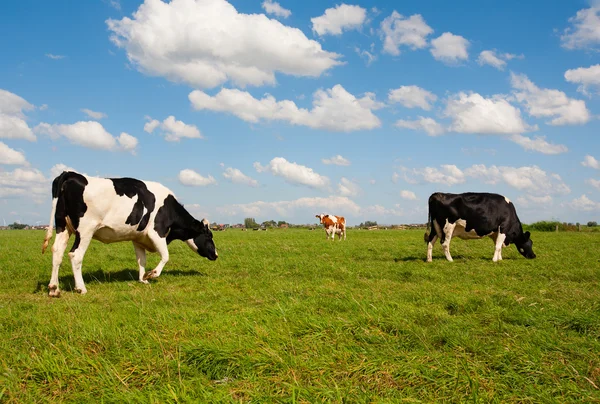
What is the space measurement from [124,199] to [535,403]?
8.87 meters

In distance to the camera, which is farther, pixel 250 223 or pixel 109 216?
pixel 250 223

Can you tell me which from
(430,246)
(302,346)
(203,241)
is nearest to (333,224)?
(430,246)

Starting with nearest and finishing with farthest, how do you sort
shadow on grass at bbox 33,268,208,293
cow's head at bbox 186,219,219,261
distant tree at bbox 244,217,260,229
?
shadow on grass at bbox 33,268,208,293 < cow's head at bbox 186,219,219,261 < distant tree at bbox 244,217,260,229

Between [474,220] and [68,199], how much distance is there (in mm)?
12380

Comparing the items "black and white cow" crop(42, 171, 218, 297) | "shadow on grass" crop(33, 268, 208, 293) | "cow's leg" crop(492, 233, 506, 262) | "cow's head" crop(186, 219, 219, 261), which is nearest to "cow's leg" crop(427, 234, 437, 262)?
"cow's leg" crop(492, 233, 506, 262)

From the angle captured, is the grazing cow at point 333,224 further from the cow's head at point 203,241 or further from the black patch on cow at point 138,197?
the black patch on cow at point 138,197

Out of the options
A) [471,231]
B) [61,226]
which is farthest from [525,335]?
[471,231]

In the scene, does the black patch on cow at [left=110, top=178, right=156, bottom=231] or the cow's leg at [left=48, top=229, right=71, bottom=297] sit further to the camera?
the black patch on cow at [left=110, top=178, right=156, bottom=231]

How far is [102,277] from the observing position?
37.3 ft

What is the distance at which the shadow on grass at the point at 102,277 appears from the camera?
32.8 ft

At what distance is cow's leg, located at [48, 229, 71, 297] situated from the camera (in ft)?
29.2

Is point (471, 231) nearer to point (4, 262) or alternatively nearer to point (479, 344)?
point (479, 344)

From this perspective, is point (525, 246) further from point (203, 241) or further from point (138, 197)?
point (138, 197)

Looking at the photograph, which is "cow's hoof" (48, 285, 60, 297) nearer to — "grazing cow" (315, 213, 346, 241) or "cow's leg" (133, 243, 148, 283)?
"cow's leg" (133, 243, 148, 283)
